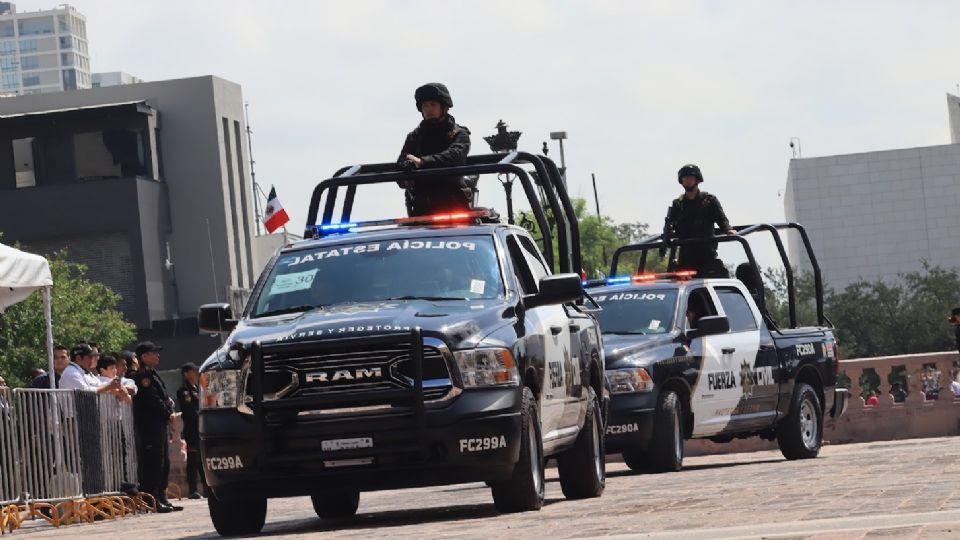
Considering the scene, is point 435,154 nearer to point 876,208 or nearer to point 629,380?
point 629,380

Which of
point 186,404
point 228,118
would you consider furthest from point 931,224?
point 186,404

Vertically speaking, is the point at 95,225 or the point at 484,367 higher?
the point at 95,225

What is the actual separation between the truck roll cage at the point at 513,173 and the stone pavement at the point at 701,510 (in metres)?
1.78

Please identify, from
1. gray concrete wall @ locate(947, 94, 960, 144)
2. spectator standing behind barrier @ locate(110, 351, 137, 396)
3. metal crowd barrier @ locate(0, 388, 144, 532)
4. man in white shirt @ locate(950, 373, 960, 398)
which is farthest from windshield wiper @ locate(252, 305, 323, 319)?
gray concrete wall @ locate(947, 94, 960, 144)

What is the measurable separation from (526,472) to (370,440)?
100 cm

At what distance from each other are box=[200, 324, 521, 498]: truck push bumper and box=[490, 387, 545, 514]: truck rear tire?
205 millimetres

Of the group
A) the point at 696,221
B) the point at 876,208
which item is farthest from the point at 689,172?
the point at 876,208

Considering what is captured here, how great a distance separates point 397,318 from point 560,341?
6.44 ft

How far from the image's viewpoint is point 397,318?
12422mm

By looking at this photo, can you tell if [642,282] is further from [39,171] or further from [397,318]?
[39,171]

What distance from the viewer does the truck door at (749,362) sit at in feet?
68.4

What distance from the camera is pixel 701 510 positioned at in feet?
38.2

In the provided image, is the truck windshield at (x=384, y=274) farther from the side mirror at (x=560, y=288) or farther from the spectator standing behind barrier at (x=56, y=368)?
the spectator standing behind barrier at (x=56, y=368)

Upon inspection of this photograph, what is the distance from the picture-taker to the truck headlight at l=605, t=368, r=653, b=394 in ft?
62.4
